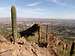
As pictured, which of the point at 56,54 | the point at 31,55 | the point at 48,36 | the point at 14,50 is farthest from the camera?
the point at 48,36

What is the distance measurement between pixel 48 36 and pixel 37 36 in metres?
2.06

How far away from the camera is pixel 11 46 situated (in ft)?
48.3

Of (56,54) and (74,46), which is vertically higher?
(74,46)

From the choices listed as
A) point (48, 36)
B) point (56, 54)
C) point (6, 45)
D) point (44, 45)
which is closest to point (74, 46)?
point (6, 45)

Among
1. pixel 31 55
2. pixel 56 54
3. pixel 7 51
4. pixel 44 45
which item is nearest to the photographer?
pixel 7 51

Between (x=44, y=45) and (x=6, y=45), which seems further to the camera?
(x=44, y=45)

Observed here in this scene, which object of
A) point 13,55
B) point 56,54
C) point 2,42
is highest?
point 2,42

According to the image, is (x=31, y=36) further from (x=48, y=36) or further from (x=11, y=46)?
(x=11, y=46)

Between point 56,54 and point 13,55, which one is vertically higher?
point 13,55

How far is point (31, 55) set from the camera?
16094 millimetres

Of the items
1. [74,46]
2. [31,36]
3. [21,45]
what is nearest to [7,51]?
[21,45]

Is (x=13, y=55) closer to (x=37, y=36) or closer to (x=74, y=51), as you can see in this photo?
(x=74, y=51)

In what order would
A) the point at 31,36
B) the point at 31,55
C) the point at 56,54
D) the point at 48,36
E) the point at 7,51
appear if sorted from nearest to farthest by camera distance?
the point at 7,51
the point at 31,55
the point at 56,54
the point at 31,36
the point at 48,36

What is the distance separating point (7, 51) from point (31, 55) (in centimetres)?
293
